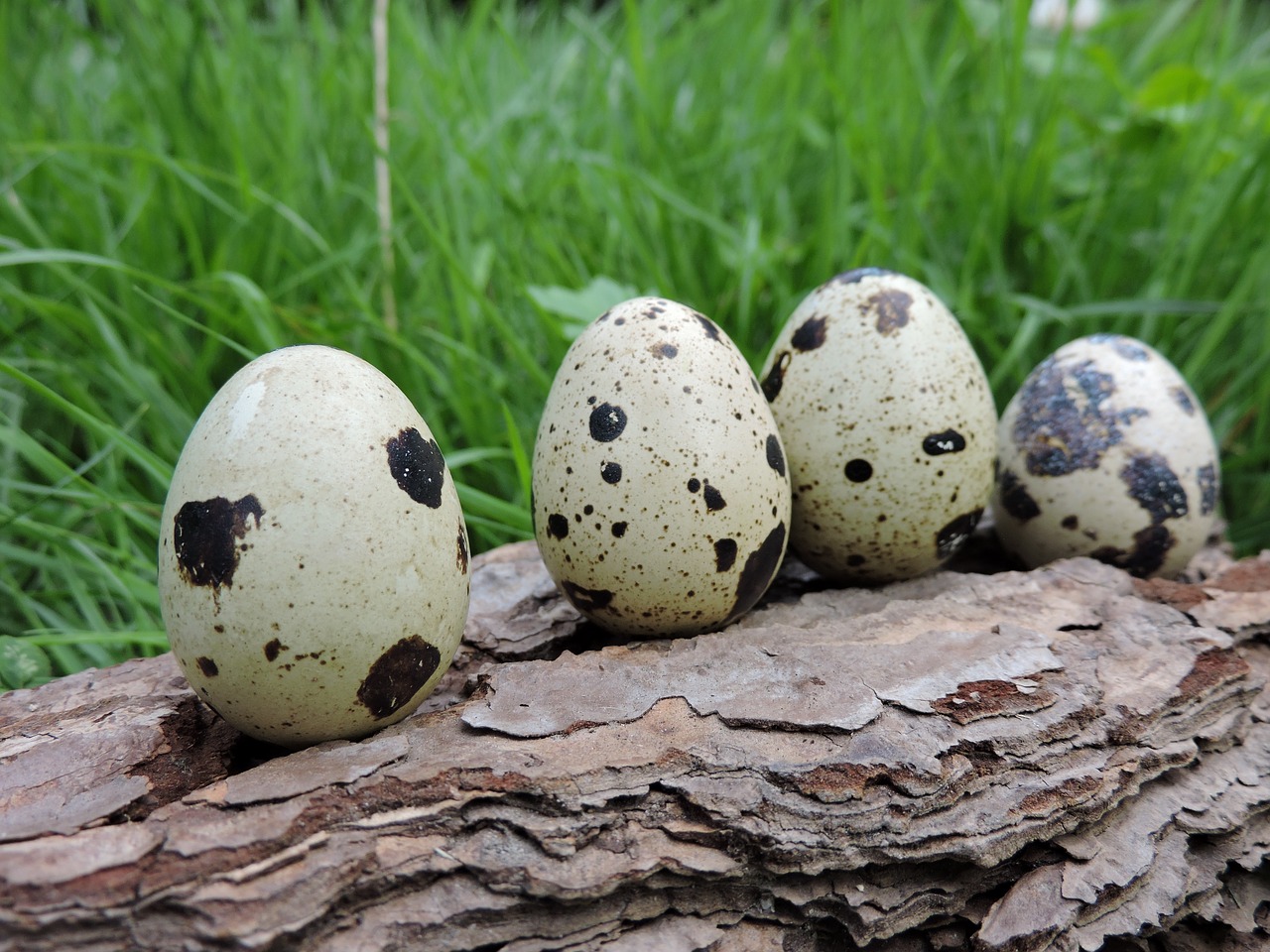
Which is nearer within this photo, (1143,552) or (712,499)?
(712,499)

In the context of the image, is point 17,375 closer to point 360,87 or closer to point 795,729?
point 795,729

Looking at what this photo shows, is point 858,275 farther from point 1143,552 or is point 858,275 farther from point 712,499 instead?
point 1143,552

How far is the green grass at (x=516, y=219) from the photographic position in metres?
2.48

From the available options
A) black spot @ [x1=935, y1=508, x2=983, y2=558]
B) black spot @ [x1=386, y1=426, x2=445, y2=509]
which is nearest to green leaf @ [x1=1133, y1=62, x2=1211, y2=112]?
black spot @ [x1=935, y1=508, x2=983, y2=558]

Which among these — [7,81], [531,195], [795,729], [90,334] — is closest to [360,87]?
[531,195]

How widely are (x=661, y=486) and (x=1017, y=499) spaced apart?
2.97 feet

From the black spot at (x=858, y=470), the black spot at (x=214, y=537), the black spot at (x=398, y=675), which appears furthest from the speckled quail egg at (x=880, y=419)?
the black spot at (x=214, y=537)

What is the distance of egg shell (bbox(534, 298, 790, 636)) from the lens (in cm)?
155

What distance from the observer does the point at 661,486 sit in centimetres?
155

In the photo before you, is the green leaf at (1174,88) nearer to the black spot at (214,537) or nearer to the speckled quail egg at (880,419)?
the speckled quail egg at (880,419)

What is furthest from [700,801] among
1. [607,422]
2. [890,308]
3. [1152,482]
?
[1152,482]

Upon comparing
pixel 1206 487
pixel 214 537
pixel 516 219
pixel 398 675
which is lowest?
pixel 1206 487

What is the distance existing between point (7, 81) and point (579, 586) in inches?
119

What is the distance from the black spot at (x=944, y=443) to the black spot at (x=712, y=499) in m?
0.44
